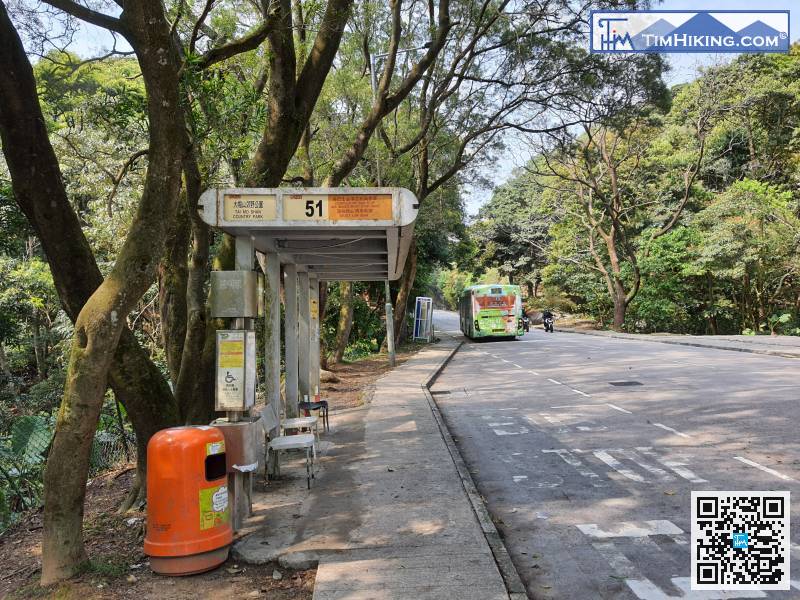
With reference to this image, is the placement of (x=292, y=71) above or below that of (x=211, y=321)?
above

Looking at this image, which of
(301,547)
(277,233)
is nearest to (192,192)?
(277,233)

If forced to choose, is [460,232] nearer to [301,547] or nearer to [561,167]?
[561,167]

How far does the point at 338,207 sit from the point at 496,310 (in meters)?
27.3

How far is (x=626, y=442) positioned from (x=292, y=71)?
6779mm

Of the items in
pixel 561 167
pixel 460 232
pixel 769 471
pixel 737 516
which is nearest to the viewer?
pixel 737 516

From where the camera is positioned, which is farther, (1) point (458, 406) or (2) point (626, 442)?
(1) point (458, 406)

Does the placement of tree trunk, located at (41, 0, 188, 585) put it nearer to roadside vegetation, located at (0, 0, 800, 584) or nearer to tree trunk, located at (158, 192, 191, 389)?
roadside vegetation, located at (0, 0, 800, 584)

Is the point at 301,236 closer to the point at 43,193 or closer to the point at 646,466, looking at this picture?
the point at 43,193

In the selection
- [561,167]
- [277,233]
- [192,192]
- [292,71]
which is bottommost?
[277,233]

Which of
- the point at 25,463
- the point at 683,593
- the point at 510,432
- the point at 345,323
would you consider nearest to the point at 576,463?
the point at 510,432

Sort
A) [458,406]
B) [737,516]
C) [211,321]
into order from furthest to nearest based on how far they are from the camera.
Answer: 1. [458,406]
2. [211,321]
3. [737,516]

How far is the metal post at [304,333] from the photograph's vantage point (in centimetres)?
1041

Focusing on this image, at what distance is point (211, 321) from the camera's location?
7402 mm

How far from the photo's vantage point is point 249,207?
627 cm
